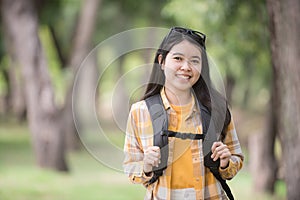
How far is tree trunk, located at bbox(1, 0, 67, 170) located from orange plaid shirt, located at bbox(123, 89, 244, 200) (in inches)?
428

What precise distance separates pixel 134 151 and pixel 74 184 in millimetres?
9415

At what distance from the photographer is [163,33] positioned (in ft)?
12.4

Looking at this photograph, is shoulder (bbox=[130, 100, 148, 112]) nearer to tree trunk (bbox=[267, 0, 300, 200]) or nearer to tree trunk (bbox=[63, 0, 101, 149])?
tree trunk (bbox=[267, 0, 300, 200])

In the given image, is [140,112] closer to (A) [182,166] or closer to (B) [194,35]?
(A) [182,166]

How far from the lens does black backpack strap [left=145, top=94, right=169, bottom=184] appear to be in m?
3.38

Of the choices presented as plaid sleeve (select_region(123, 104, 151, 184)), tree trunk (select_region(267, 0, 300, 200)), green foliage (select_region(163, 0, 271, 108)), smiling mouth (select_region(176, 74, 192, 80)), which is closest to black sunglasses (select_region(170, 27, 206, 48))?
smiling mouth (select_region(176, 74, 192, 80))

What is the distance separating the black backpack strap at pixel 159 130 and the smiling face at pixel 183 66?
0.14 metres

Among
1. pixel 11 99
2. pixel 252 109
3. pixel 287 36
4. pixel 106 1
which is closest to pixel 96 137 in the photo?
pixel 287 36

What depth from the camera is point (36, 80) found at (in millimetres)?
14359

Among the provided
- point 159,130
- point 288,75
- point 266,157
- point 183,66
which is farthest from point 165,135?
point 266,157

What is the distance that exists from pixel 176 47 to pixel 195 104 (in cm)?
31

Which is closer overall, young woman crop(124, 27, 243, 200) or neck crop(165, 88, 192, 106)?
young woman crop(124, 27, 243, 200)

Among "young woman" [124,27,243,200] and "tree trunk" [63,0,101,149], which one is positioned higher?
"tree trunk" [63,0,101,149]

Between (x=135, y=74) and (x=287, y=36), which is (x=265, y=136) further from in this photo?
(x=135, y=74)
